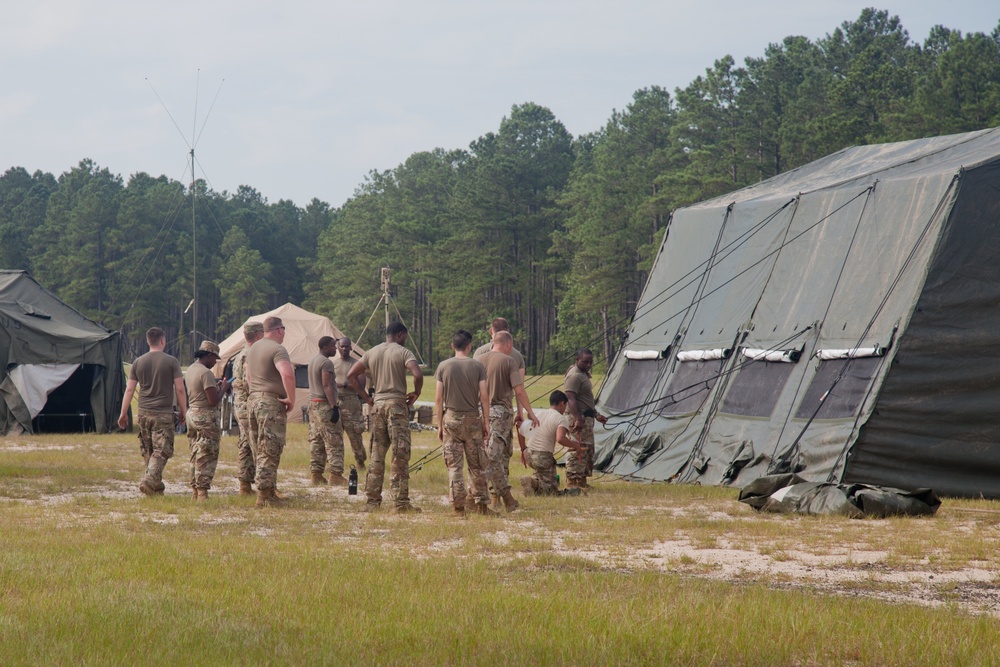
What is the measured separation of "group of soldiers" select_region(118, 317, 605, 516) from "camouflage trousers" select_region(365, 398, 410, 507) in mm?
10

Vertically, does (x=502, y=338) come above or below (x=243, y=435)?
above

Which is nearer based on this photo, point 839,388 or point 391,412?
point 391,412

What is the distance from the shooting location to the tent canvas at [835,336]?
39.7 feet

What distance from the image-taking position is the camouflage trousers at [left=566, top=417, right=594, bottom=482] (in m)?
13.4

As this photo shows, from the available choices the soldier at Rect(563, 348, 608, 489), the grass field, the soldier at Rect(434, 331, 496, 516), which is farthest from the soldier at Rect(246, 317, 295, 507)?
the soldier at Rect(563, 348, 608, 489)

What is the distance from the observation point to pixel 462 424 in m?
10.8

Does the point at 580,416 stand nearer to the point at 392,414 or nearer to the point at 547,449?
the point at 547,449

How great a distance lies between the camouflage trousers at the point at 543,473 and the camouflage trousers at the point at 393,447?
2033mm

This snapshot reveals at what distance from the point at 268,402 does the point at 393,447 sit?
1581 millimetres

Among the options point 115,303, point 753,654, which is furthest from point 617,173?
point 753,654

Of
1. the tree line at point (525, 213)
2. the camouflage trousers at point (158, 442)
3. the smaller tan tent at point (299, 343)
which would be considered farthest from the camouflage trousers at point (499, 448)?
the tree line at point (525, 213)

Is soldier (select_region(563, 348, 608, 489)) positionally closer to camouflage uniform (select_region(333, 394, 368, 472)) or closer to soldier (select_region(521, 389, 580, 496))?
soldier (select_region(521, 389, 580, 496))

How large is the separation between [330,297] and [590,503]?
72.1 meters

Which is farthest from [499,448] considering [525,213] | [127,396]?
[525,213]
